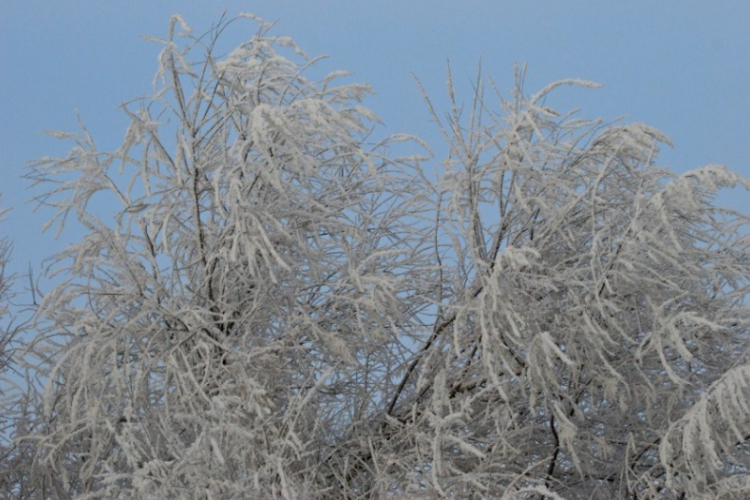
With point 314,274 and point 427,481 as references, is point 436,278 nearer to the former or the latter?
point 314,274

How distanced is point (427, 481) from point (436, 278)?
1.91m

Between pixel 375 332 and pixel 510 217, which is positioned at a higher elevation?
pixel 510 217

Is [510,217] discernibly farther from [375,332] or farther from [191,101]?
[191,101]

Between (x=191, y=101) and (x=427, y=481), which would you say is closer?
(x=427, y=481)

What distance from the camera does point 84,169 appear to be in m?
6.81

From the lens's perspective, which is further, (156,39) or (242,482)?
(156,39)

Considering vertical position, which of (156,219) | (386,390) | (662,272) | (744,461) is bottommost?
(744,461)

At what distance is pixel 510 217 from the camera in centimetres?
690

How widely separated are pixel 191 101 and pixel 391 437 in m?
2.52

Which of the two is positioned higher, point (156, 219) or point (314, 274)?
point (156, 219)

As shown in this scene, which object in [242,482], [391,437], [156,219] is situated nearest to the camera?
[242,482]

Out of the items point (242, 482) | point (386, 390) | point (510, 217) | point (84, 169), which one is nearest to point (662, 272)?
point (510, 217)

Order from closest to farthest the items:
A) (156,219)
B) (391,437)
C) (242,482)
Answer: (242,482) < (391,437) < (156,219)

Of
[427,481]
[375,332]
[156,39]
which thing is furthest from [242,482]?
[156,39]
